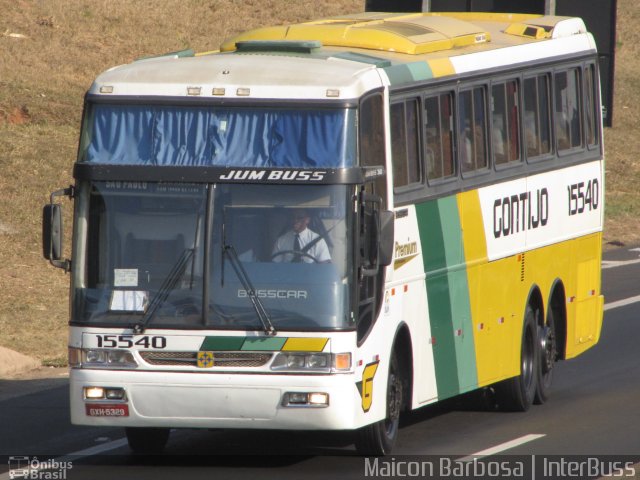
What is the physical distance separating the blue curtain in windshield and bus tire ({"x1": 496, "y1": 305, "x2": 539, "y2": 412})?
14.1 feet

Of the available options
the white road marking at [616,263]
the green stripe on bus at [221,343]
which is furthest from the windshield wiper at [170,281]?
the white road marking at [616,263]

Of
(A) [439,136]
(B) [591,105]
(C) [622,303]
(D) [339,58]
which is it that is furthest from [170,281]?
(C) [622,303]

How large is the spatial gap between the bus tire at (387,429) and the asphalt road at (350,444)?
0.34 feet

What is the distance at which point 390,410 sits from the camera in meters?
12.5

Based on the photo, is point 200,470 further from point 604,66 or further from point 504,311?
point 604,66

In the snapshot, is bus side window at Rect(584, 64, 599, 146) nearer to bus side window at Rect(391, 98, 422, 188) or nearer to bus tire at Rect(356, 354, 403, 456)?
bus side window at Rect(391, 98, 422, 188)

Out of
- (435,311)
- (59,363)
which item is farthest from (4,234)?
(435,311)

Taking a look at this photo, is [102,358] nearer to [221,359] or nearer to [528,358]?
[221,359]

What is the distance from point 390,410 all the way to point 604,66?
62.7ft

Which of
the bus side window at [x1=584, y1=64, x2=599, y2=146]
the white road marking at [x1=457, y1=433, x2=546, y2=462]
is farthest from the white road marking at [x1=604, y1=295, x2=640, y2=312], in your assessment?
the white road marking at [x1=457, y1=433, x2=546, y2=462]

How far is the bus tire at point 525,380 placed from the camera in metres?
15.1

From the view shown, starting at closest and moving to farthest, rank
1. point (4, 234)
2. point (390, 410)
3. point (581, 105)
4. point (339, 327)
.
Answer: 1. point (339, 327)
2. point (390, 410)
3. point (581, 105)
4. point (4, 234)

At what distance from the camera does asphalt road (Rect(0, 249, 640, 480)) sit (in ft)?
39.4

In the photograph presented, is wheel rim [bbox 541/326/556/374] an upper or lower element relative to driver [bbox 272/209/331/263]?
lower
